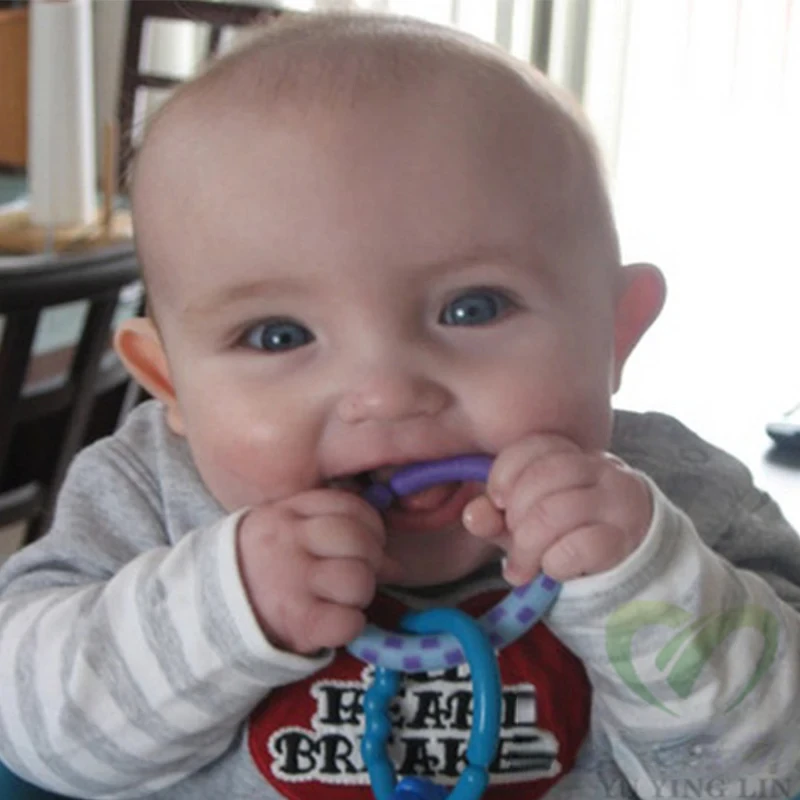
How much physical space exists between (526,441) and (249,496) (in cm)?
14

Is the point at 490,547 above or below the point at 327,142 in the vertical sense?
below

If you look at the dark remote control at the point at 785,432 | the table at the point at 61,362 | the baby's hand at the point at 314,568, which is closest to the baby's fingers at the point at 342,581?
the baby's hand at the point at 314,568

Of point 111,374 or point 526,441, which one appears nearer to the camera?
point 526,441

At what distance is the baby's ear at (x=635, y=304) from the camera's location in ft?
2.44

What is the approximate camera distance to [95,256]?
1183 millimetres

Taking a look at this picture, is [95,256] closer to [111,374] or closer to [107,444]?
[111,374]

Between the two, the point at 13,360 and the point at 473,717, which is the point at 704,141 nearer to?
the point at 13,360

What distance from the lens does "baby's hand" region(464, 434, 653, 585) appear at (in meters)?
0.60

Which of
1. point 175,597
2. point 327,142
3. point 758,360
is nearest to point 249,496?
point 175,597

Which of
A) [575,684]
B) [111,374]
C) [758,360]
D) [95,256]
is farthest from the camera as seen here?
[758,360]

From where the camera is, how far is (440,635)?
64 centimetres

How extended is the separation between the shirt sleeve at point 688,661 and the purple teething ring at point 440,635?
0.01 metres

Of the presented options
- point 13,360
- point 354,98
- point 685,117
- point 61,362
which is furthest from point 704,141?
point 354,98

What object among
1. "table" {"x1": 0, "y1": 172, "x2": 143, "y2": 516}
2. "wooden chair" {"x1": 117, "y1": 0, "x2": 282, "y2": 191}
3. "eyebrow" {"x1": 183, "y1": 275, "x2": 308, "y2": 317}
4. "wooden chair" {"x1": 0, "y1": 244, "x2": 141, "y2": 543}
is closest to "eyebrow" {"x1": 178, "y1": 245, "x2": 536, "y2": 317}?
"eyebrow" {"x1": 183, "y1": 275, "x2": 308, "y2": 317}
